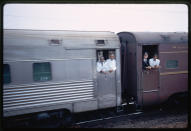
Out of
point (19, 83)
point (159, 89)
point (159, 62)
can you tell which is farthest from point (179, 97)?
point (19, 83)

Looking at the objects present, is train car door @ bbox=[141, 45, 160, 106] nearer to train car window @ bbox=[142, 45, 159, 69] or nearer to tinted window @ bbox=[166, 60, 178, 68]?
train car window @ bbox=[142, 45, 159, 69]

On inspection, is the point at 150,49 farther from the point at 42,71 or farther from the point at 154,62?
the point at 42,71

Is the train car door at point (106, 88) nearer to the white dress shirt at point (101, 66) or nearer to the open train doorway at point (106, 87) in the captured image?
the open train doorway at point (106, 87)

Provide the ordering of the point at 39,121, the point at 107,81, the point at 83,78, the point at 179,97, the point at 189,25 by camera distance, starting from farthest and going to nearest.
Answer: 1. the point at 179,97
2. the point at 107,81
3. the point at 83,78
4. the point at 39,121
5. the point at 189,25

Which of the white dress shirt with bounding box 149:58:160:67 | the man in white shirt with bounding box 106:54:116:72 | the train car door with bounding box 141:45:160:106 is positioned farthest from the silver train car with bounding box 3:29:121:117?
the white dress shirt with bounding box 149:58:160:67

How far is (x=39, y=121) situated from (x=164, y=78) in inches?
213

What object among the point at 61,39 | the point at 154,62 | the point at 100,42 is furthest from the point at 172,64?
the point at 61,39

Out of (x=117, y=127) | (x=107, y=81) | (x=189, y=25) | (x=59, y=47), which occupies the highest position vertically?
(x=189, y=25)

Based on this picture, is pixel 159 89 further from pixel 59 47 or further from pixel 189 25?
pixel 59 47

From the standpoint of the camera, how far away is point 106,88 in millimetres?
6566

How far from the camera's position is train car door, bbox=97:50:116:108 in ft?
21.1

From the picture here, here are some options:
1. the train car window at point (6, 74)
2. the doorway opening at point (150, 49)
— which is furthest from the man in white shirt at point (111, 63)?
the train car window at point (6, 74)

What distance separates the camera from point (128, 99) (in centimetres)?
733

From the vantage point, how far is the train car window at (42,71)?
5.59 m
